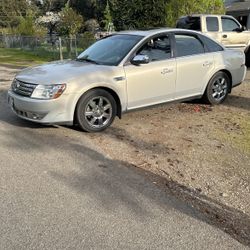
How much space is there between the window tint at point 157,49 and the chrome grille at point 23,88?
1937 millimetres

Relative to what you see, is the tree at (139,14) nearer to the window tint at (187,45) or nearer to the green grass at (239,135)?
the window tint at (187,45)

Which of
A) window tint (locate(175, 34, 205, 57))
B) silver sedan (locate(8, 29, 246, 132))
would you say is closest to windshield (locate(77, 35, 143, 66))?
silver sedan (locate(8, 29, 246, 132))

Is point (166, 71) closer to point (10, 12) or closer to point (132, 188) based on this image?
point (132, 188)

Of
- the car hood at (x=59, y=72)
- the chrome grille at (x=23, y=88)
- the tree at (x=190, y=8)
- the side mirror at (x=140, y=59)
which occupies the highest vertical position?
the tree at (x=190, y=8)

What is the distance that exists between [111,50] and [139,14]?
18.8m

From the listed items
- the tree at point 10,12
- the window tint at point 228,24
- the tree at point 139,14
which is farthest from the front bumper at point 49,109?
the tree at point 10,12

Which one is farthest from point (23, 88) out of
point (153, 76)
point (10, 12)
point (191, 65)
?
point (10, 12)

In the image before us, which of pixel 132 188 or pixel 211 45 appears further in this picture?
pixel 211 45

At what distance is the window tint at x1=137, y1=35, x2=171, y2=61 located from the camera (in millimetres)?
7363

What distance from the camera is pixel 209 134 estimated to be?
6.68m

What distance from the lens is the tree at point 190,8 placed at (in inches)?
744

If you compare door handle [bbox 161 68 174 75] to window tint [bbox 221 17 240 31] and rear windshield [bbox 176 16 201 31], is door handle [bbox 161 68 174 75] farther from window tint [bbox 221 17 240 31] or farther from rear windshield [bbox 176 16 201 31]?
window tint [bbox 221 17 240 31]

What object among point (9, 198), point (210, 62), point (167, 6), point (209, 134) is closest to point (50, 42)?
point (167, 6)

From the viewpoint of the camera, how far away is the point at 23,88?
669 centimetres
